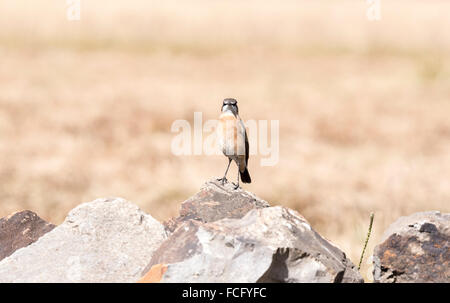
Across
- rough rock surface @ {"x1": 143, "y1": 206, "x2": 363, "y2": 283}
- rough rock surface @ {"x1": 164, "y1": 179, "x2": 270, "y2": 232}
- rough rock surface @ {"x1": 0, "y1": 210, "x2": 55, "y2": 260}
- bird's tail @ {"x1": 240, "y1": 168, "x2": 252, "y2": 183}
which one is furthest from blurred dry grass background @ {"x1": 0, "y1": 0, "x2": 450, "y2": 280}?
rough rock surface @ {"x1": 0, "y1": 210, "x2": 55, "y2": 260}

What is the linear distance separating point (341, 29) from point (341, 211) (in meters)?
17.5

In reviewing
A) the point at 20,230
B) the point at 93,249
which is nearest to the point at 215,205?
the point at 93,249

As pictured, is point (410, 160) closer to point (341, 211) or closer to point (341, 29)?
point (341, 211)

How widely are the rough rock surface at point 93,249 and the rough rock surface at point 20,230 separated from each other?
0.35m

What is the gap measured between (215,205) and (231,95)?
1243 cm

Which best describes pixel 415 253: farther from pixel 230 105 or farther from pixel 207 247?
pixel 230 105

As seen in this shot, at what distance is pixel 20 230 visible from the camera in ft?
13.2

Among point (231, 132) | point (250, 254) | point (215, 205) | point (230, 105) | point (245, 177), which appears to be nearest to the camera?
point (250, 254)

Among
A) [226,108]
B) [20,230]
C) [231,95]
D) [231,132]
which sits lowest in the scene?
[231,95]

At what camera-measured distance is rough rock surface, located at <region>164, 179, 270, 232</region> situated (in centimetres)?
377

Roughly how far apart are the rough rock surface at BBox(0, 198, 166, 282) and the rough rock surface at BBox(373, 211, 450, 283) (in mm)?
1124

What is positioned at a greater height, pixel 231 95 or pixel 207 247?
pixel 207 247

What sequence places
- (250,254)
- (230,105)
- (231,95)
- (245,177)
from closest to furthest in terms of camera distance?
(250,254)
(230,105)
(245,177)
(231,95)

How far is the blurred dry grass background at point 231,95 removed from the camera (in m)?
9.27
